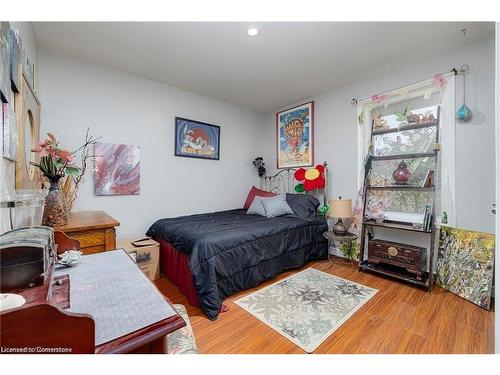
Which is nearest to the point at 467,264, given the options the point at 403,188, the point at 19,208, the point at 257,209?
the point at 403,188

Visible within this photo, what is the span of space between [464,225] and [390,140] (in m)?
1.17

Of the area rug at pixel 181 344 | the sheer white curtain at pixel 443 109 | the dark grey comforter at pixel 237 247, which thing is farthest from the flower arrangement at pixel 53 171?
the sheer white curtain at pixel 443 109

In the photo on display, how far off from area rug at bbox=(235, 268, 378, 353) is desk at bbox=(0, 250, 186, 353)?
1.28m

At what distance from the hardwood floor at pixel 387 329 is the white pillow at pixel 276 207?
126cm

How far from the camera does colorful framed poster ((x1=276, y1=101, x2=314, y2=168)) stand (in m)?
3.56

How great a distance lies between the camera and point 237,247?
7.06 ft

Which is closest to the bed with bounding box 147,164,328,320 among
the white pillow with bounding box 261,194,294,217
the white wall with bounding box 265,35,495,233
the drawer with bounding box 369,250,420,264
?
the white pillow with bounding box 261,194,294,217

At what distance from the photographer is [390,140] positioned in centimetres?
273

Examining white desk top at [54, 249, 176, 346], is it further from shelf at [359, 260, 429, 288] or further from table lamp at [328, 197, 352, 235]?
shelf at [359, 260, 429, 288]

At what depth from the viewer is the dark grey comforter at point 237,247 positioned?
76.4 inches

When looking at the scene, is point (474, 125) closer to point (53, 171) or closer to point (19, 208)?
point (19, 208)

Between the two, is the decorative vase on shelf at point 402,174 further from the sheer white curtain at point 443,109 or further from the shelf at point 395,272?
the shelf at point 395,272
